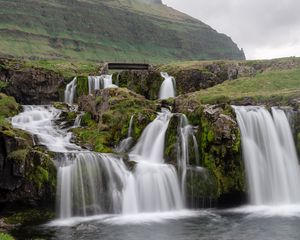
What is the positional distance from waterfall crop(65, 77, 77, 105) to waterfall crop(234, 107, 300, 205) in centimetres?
3024

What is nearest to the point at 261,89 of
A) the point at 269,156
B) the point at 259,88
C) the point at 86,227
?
the point at 259,88

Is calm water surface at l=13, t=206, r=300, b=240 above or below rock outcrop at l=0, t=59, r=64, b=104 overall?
below

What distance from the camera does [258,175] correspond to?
4009cm

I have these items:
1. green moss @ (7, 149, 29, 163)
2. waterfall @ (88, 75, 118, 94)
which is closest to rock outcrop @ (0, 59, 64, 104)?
waterfall @ (88, 75, 118, 94)

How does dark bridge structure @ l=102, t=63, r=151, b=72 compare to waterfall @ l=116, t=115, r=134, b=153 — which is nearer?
waterfall @ l=116, t=115, r=134, b=153

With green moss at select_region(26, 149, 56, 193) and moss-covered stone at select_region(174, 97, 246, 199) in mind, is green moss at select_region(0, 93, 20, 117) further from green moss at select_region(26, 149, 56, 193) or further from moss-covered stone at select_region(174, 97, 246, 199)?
moss-covered stone at select_region(174, 97, 246, 199)

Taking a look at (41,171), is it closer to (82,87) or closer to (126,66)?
(82,87)

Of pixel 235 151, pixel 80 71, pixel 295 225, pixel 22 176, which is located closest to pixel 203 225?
pixel 295 225

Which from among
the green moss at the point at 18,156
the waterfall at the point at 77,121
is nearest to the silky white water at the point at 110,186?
the green moss at the point at 18,156

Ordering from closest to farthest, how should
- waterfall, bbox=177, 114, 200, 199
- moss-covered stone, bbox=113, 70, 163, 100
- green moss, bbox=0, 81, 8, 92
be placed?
waterfall, bbox=177, 114, 200, 199, green moss, bbox=0, 81, 8, 92, moss-covered stone, bbox=113, 70, 163, 100

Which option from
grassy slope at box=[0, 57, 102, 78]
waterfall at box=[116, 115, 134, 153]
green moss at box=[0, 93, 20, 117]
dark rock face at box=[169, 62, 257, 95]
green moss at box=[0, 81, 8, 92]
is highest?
grassy slope at box=[0, 57, 102, 78]

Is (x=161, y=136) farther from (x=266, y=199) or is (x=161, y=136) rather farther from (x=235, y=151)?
(x=266, y=199)

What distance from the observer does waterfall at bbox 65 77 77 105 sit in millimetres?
67100

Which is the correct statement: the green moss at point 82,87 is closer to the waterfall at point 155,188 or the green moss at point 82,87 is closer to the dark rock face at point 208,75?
the dark rock face at point 208,75
